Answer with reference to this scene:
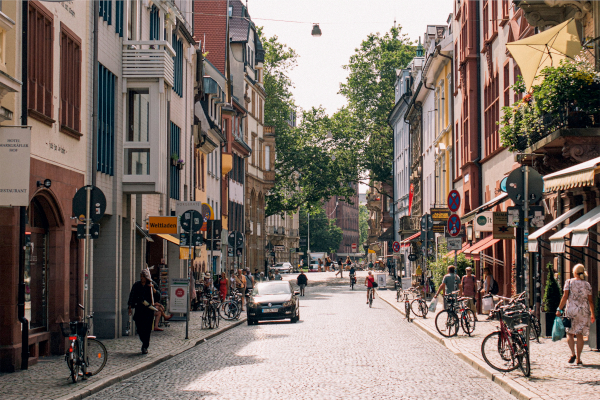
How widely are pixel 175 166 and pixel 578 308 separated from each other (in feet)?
76.2

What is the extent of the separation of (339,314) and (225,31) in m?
28.7

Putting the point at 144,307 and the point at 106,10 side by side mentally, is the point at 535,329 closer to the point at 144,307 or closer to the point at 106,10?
the point at 144,307

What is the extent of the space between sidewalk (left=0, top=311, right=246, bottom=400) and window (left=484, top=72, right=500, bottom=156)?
1294cm

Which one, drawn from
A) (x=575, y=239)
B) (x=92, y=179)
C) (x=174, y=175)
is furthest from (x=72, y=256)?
(x=174, y=175)

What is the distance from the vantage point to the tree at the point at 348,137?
72.1 meters

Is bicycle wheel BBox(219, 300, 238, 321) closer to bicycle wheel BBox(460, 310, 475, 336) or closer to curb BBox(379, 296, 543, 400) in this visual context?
curb BBox(379, 296, 543, 400)

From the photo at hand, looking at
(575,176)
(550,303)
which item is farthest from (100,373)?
(550,303)

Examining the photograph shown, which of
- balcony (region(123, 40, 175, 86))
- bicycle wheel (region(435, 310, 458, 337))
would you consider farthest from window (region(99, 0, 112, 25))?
bicycle wheel (region(435, 310, 458, 337))

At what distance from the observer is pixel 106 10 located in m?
22.5

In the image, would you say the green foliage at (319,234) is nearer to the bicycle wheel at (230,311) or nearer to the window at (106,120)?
the bicycle wheel at (230,311)

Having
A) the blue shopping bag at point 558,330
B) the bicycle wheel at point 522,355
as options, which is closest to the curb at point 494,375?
the bicycle wheel at point 522,355

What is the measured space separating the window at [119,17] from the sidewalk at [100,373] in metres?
7.99

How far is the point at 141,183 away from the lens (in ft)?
77.8

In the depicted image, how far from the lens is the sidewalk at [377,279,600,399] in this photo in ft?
37.9
